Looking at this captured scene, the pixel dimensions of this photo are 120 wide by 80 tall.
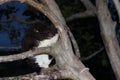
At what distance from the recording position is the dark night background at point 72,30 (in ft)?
Answer: 5.83

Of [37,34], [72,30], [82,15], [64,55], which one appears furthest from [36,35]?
[72,30]

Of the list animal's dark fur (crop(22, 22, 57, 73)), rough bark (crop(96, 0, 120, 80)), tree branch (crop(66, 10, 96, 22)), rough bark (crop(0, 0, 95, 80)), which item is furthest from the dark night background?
rough bark (crop(0, 0, 95, 80))

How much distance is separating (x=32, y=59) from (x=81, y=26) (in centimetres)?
112

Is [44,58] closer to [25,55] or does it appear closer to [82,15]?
[25,55]

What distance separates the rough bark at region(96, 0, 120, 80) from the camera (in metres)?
1.33

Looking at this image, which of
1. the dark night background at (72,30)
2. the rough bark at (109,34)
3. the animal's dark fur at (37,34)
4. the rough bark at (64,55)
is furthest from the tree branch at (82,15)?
the rough bark at (64,55)

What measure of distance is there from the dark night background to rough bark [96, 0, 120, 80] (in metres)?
0.34

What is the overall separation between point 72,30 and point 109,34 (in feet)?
2.06

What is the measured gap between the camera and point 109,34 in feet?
4.50

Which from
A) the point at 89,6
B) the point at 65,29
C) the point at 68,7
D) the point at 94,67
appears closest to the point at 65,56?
the point at 65,29

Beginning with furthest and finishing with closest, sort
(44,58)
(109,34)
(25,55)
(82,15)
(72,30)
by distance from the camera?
(72,30) → (82,15) → (109,34) → (44,58) → (25,55)

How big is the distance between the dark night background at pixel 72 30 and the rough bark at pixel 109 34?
0.34 metres

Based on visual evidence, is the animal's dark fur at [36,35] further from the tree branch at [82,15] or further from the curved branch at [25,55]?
the tree branch at [82,15]

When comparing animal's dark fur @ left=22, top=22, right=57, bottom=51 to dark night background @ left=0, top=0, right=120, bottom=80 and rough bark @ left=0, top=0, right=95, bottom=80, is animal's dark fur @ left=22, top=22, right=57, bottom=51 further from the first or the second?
dark night background @ left=0, top=0, right=120, bottom=80
